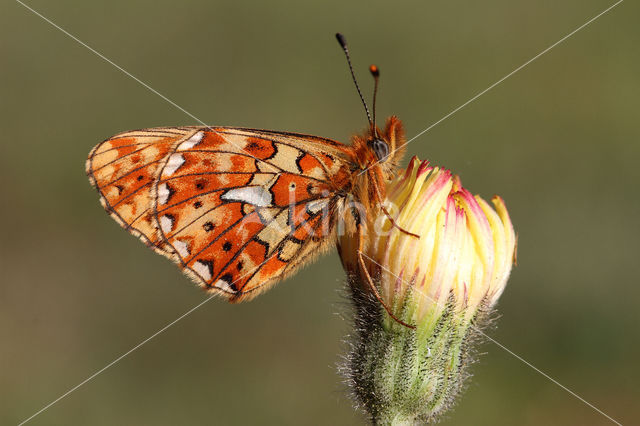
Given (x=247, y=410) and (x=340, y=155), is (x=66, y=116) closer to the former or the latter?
(x=247, y=410)

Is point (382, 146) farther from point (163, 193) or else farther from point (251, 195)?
point (163, 193)

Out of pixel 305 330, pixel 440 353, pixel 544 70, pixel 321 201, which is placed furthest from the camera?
pixel 544 70

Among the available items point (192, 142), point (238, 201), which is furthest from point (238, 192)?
point (192, 142)

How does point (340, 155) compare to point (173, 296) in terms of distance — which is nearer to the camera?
point (340, 155)

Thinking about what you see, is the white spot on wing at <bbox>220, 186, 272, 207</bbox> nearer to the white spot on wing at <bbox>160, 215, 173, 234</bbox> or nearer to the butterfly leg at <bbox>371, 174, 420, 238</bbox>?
→ the white spot on wing at <bbox>160, 215, 173, 234</bbox>

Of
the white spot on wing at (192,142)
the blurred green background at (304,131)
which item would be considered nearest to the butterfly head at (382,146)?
the white spot on wing at (192,142)

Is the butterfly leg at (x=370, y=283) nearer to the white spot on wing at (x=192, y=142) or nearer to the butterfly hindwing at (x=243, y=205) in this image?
the butterfly hindwing at (x=243, y=205)

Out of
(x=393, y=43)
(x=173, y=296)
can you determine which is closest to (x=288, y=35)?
(x=393, y=43)
